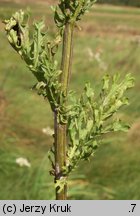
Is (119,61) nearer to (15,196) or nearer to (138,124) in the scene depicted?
(138,124)

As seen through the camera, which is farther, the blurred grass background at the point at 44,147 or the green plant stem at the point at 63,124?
the blurred grass background at the point at 44,147

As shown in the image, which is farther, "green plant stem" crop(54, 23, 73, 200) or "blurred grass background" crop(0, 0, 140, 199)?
"blurred grass background" crop(0, 0, 140, 199)

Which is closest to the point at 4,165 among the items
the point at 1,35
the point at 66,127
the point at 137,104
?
the point at 137,104

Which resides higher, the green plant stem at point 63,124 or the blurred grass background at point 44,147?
the blurred grass background at point 44,147

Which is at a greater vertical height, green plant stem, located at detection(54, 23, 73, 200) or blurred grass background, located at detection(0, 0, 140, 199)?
blurred grass background, located at detection(0, 0, 140, 199)

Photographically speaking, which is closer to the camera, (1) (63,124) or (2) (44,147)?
(1) (63,124)

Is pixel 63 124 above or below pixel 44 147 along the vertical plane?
below

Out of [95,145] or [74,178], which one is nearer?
[95,145]

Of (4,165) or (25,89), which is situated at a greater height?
(25,89)
